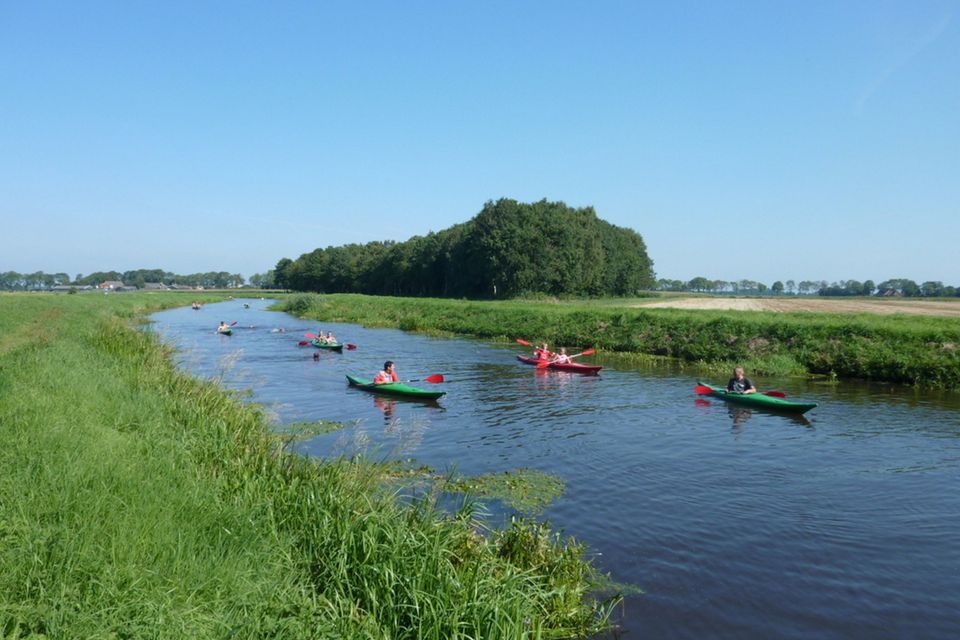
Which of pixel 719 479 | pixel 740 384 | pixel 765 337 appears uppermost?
pixel 765 337

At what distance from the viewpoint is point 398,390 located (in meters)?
19.5

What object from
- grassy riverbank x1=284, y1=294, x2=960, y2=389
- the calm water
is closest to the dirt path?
grassy riverbank x1=284, y1=294, x2=960, y2=389

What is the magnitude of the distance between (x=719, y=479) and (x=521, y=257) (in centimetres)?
5685

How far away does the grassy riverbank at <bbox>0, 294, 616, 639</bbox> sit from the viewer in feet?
15.2

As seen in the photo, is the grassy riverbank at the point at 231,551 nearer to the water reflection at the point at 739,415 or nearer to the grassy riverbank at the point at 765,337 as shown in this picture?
the water reflection at the point at 739,415

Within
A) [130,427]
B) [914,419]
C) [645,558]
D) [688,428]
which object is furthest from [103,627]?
[914,419]

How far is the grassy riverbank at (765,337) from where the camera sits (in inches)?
903

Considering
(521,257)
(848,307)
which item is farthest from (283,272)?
(848,307)

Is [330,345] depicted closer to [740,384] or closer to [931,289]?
[740,384]

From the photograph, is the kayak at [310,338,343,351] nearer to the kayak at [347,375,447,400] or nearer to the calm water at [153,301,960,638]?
the calm water at [153,301,960,638]

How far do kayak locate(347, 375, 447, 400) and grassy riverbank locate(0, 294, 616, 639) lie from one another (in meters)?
10.0

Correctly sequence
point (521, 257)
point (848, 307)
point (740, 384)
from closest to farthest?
point (740, 384), point (848, 307), point (521, 257)

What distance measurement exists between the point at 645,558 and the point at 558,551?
1.50 metres

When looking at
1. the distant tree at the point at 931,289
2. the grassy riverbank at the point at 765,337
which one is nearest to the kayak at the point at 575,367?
the grassy riverbank at the point at 765,337
